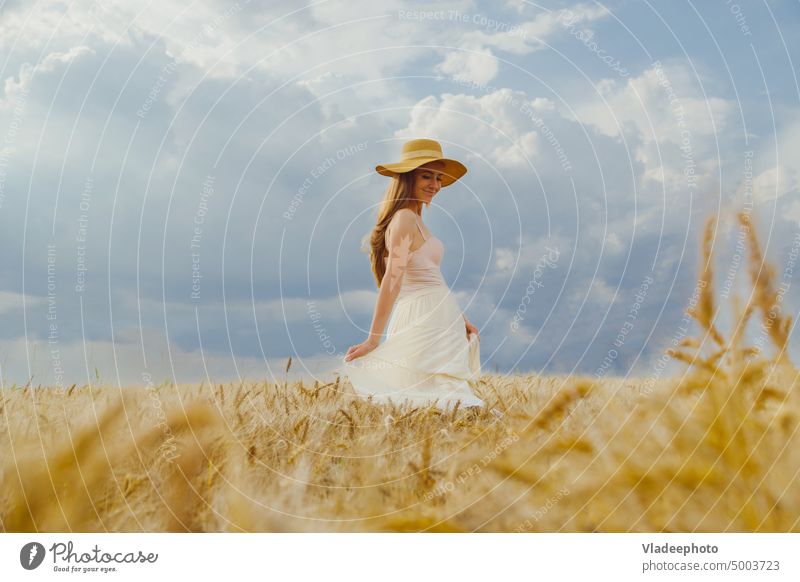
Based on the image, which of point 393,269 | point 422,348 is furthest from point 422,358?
point 393,269

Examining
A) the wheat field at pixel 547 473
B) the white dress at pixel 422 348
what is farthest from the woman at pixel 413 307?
the wheat field at pixel 547 473

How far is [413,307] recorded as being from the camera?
5.84 meters

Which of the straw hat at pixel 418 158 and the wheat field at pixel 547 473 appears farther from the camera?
the straw hat at pixel 418 158

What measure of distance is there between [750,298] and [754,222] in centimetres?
29

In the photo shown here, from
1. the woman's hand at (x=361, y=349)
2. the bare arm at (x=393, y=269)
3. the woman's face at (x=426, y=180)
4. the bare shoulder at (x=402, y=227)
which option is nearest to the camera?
the woman's hand at (x=361, y=349)

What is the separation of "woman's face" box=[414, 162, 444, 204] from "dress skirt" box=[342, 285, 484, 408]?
77cm

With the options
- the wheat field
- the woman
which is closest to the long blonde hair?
the woman

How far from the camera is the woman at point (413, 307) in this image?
5.55m

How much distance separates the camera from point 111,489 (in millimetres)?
2553

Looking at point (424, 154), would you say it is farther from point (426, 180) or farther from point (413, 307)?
point (413, 307)

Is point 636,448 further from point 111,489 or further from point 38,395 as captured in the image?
point 38,395

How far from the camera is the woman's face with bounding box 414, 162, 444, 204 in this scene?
Result: 573 cm

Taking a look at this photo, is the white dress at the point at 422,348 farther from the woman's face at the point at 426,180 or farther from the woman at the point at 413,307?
the woman's face at the point at 426,180

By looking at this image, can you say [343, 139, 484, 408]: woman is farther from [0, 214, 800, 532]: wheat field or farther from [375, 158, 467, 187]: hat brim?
[0, 214, 800, 532]: wheat field
